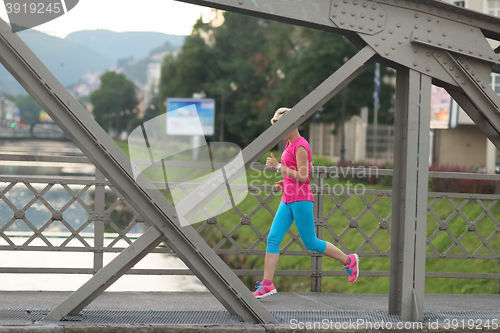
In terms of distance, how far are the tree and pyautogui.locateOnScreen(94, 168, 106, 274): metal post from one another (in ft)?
517

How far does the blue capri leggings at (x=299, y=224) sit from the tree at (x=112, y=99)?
158916mm

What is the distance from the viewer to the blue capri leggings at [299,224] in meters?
5.25

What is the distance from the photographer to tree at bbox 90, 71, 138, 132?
530 ft

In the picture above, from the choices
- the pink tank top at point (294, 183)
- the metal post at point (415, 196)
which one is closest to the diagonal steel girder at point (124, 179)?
the pink tank top at point (294, 183)

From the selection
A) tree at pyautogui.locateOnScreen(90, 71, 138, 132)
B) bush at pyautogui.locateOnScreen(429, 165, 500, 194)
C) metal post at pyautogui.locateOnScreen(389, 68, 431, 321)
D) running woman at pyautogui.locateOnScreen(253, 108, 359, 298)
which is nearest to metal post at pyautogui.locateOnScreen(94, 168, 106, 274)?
running woman at pyautogui.locateOnScreen(253, 108, 359, 298)

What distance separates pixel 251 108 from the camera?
174ft

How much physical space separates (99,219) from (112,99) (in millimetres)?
161742

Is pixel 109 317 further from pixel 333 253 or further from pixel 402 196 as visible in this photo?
pixel 402 196

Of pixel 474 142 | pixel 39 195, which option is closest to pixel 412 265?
pixel 39 195

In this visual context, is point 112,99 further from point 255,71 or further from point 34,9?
point 34,9

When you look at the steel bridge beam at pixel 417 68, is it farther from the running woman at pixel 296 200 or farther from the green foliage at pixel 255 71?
the green foliage at pixel 255 71

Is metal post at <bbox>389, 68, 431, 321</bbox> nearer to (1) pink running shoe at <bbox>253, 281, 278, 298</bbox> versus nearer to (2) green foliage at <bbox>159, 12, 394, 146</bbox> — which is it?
(1) pink running shoe at <bbox>253, 281, 278, 298</bbox>

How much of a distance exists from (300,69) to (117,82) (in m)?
136

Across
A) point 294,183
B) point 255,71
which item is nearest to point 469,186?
point 294,183
